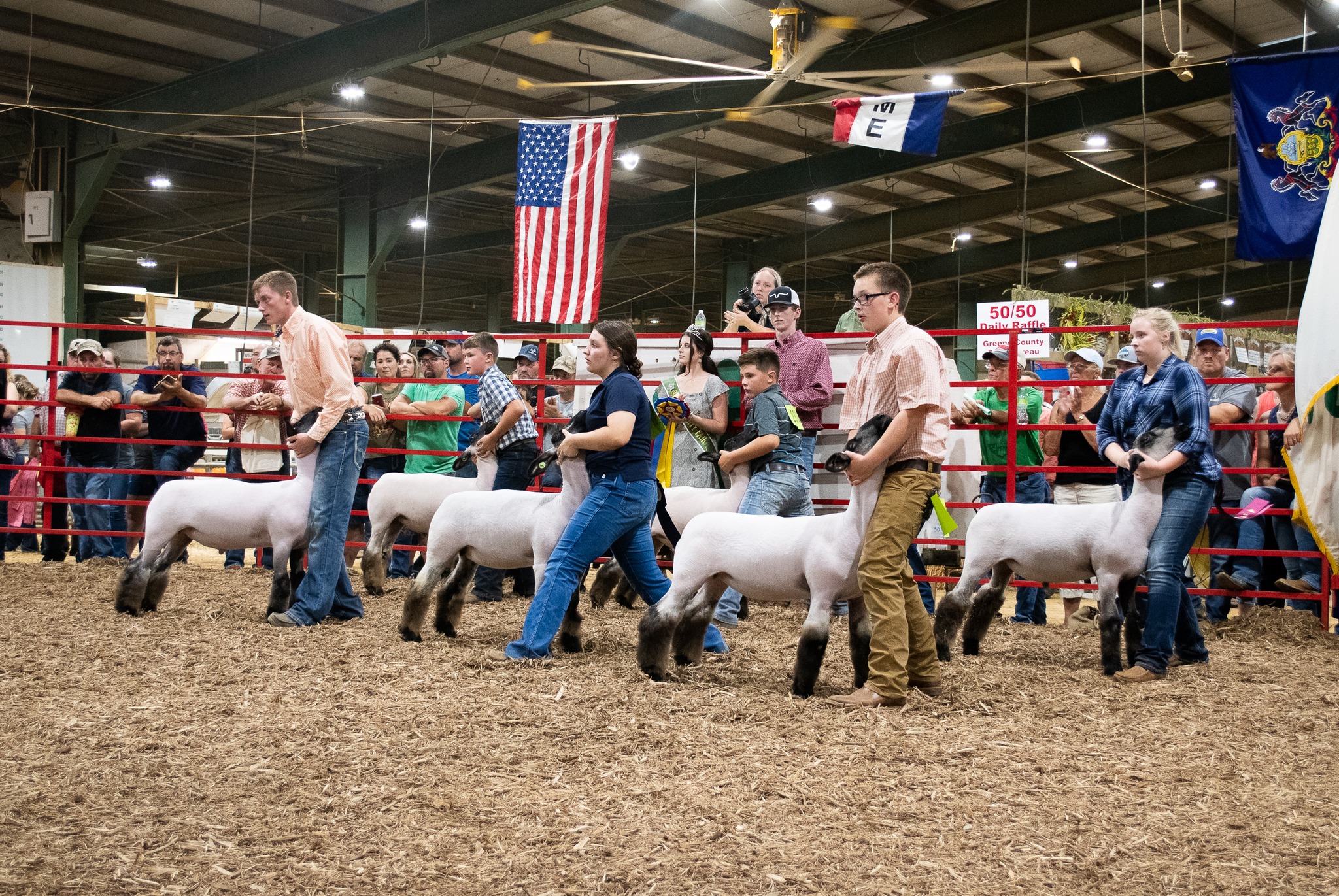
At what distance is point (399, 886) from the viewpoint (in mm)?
2822

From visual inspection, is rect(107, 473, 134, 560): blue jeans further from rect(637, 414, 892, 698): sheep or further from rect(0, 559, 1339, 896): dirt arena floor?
rect(637, 414, 892, 698): sheep

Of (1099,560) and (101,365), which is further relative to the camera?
(101,365)

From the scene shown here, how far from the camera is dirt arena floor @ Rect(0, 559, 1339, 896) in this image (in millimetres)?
2943

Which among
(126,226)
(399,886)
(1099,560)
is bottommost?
(399,886)

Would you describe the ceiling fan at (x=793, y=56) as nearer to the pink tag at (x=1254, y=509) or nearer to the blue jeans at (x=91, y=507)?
the pink tag at (x=1254, y=509)

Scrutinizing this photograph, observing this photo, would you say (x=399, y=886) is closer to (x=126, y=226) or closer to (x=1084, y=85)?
(x=1084, y=85)

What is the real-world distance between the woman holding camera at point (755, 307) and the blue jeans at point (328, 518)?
114 inches

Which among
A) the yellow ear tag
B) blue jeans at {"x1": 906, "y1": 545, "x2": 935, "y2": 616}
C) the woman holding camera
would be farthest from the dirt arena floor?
the woman holding camera

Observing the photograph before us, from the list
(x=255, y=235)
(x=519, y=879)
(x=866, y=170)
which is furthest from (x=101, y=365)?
(x=255, y=235)

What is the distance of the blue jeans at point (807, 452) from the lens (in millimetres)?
6801

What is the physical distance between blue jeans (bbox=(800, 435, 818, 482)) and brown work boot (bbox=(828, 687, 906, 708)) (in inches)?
88.2

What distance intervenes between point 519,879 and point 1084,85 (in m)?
14.1

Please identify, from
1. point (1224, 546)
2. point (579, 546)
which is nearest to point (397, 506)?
point (579, 546)

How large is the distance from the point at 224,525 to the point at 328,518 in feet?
2.28
